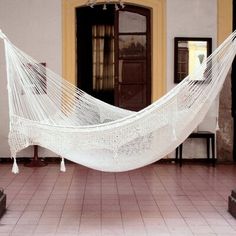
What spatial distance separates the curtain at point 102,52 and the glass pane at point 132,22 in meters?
2.32

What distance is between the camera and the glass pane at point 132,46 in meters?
7.54

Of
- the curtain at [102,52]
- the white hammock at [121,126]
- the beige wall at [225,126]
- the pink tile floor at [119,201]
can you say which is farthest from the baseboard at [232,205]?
the curtain at [102,52]

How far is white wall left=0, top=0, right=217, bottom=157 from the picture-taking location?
24.0 feet

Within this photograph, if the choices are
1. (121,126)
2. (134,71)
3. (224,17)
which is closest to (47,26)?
(134,71)

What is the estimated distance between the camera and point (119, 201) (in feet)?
16.8

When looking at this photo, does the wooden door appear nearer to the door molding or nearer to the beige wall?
the door molding

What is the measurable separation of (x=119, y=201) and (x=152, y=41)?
9.91 ft

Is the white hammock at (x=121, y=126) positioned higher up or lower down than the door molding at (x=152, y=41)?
lower down

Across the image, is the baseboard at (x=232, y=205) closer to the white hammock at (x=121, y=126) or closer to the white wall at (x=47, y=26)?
the white hammock at (x=121, y=126)

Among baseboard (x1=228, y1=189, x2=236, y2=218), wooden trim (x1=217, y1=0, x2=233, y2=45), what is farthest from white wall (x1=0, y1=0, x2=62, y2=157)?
baseboard (x1=228, y1=189, x2=236, y2=218)

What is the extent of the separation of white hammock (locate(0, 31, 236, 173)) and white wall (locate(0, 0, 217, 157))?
2706mm

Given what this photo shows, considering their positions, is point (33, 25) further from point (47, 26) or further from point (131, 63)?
point (131, 63)

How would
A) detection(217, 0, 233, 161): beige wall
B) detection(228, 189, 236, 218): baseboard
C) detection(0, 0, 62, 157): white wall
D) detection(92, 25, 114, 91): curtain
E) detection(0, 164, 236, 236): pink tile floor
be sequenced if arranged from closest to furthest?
detection(0, 164, 236, 236): pink tile floor < detection(228, 189, 236, 218): baseboard < detection(0, 0, 62, 157): white wall < detection(217, 0, 233, 161): beige wall < detection(92, 25, 114, 91): curtain

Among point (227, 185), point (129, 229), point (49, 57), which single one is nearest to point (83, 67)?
point (49, 57)
